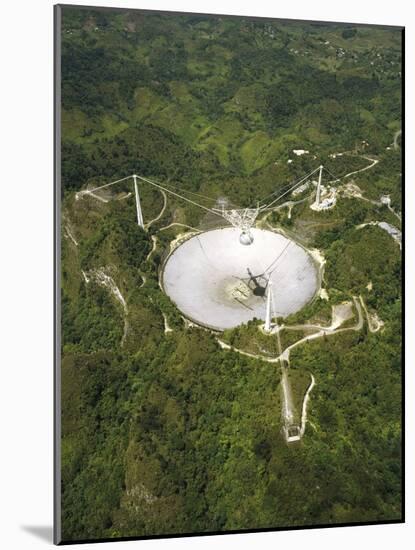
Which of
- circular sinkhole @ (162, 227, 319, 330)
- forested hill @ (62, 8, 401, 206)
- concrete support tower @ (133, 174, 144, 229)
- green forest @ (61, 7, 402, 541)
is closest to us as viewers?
green forest @ (61, 7, 402, 541)

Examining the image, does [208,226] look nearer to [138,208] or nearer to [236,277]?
[236,277]

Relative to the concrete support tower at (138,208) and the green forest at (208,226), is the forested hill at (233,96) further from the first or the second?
the concrete support tower at (138,208)

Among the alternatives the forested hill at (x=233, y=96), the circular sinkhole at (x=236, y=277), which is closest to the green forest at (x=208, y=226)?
the forested hill at (x=233, y=96)

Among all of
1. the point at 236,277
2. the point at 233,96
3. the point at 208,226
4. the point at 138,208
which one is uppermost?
the point at 233,96

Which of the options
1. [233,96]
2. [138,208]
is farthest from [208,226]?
[233,96]

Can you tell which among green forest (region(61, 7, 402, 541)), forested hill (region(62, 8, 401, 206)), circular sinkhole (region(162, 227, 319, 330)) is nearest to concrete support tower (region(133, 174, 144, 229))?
green forest (region(61, 7, 402, 541))

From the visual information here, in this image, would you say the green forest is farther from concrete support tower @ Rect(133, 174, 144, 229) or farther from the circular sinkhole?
the circular sinkhole

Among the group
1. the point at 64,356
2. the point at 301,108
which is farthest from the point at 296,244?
the point at 64,356

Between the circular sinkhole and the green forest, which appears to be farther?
the circular sinkhole

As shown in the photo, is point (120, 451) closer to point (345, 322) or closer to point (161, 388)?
point (161, 388)
